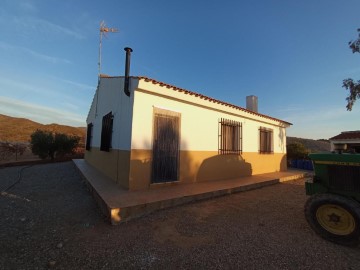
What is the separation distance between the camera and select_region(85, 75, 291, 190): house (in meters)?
6.01

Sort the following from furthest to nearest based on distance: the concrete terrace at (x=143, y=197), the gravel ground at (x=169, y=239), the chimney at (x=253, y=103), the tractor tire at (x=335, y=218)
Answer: the chimney at (x=253, y=103) → the concrete terrace at (x=143, y=197) → the tractor tire at (x=335, y=218) → the gravel ground at (x=169, y=239)

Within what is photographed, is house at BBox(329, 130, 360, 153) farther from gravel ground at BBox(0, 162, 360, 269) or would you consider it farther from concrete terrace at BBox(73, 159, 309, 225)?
gravel ground at BBox(0, 162, 360, 269)

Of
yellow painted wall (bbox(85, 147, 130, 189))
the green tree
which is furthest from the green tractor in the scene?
the green tree

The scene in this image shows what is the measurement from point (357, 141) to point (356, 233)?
15.7m

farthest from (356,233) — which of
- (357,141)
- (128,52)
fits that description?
(357,141)

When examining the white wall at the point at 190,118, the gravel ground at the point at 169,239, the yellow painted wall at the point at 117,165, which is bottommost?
the gravel ground at the point at 169,239

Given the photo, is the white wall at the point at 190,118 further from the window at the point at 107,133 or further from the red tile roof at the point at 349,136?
the red tile roof at the point at 349,136

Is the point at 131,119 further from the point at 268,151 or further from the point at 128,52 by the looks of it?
the point at 268,151

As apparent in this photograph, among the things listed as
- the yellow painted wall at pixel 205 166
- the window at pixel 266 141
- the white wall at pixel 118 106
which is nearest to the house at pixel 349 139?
the window at pixel 266 141

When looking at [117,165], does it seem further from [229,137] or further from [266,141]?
[266,141]

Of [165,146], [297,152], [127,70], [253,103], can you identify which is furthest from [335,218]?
[297,152]

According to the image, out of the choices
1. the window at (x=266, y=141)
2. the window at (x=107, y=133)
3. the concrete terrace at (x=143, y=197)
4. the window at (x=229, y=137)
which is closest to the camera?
the concrete terrace at (x=143, y=197)

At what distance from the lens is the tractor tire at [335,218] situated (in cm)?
335

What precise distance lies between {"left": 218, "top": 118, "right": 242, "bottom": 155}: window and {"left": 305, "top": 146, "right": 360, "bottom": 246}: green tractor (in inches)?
174
